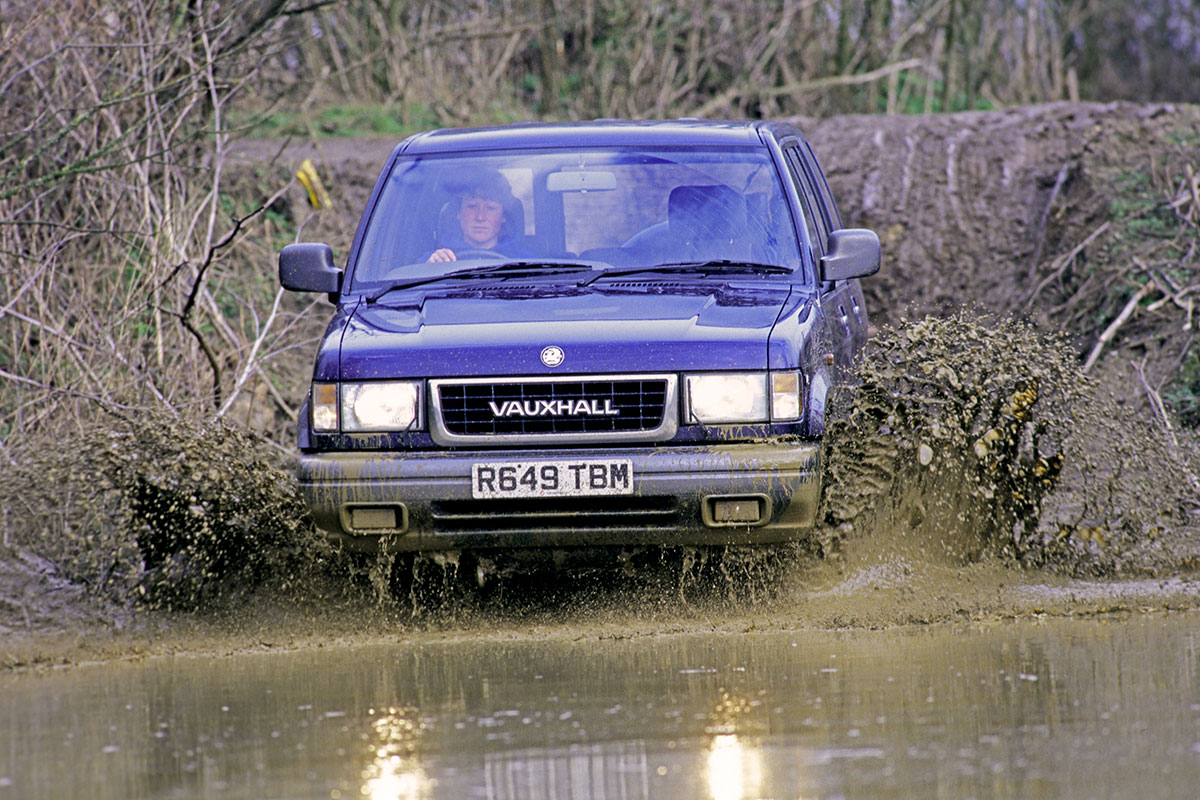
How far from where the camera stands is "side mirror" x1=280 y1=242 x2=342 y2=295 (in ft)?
22.0

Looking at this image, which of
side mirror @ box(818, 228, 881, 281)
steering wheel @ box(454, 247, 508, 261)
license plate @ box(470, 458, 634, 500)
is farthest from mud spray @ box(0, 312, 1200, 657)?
steering wheel @ box(454, 247, 508, 261)

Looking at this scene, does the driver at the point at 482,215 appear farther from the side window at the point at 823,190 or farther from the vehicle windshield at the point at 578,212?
the side window at the point at 823,190

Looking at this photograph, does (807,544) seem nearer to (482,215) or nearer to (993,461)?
(993,461)

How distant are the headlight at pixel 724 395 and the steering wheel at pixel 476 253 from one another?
139 centimetres

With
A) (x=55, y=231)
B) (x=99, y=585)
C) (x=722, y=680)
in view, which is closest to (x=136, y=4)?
(x=55, y=231)

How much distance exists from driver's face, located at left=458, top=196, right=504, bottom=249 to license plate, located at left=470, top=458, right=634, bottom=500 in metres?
1.46

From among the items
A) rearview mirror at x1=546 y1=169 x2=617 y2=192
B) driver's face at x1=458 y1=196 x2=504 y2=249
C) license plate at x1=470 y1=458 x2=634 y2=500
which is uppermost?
rearview mirror at x1=546 y1=169 x2=617 y2=192

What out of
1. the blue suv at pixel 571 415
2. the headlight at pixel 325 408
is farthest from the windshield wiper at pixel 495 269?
the headlight at pixel 325 408

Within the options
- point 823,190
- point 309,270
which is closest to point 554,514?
point 309,270

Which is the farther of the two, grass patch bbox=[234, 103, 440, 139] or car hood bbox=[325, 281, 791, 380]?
grass patch bbox=[234, 103, 440, 139]

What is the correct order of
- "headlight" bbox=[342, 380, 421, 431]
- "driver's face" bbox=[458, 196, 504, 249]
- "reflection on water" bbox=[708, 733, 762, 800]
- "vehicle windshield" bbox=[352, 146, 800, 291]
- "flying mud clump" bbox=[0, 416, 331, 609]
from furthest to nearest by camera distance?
"driver's face" bbox=[458, 196, 504, 249] < "vehicle windshield" bbox=[352, 146, 800, 291] < "flying mud clump" bbox=[0, 416, 331, 609] < "headlight" bbox=[342, 380, 421, 431] < "reflection on water" bbox=[708, 733, 762, 800]

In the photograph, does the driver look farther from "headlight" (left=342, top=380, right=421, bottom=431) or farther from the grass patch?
the grass patch

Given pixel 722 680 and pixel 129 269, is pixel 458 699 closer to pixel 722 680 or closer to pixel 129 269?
pixel 722 680

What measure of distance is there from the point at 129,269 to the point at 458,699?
570 cm
